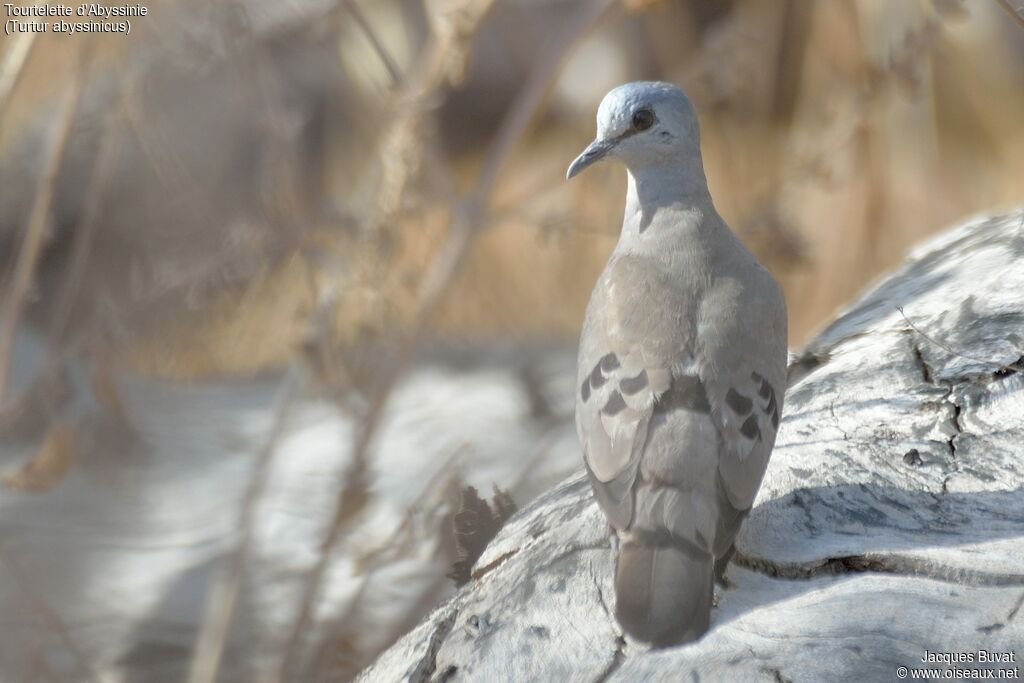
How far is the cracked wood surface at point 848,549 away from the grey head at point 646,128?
0.61 meters

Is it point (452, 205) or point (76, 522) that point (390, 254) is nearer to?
point (452, 205)

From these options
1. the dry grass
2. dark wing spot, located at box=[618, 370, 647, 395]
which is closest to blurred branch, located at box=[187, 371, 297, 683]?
the dry grass

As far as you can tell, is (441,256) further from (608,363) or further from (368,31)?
(608,363)

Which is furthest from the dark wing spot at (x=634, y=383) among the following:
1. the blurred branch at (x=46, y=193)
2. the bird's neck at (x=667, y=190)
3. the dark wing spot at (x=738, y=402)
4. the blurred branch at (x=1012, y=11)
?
the blurred branch at (x=46, y=193)

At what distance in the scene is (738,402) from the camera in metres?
2.03

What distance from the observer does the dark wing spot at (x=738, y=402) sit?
6.64 feet

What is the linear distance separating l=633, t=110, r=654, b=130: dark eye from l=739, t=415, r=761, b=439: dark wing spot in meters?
0.65

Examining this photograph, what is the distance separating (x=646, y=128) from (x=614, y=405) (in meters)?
0.61

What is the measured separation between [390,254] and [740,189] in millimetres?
2591

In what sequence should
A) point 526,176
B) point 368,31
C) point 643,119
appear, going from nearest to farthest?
point 643,119, point 368,31, point 526,176

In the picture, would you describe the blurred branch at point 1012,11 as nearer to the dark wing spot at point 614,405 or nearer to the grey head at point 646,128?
the grey head at point 646,128

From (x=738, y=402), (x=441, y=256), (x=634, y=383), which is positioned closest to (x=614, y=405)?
(x=634, y=383)

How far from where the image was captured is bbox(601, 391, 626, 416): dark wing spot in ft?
6.72

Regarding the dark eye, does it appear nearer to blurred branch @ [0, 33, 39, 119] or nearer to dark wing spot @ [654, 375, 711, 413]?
dark wing spot @ [654, 375, 711, 413]
